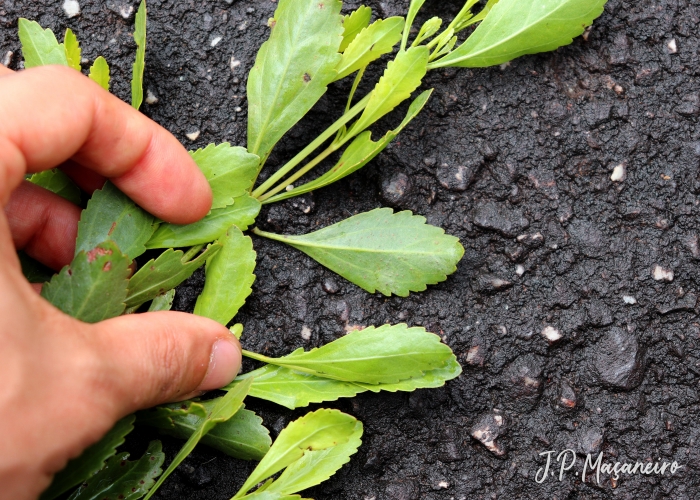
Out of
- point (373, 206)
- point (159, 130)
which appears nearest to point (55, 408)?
point (159, 130)

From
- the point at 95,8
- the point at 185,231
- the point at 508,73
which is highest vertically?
the point at 95,8

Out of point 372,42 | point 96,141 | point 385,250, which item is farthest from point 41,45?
point 385,250

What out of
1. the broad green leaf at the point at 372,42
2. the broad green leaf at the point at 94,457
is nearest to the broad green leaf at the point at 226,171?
the broad green leaf at the point at 372,42

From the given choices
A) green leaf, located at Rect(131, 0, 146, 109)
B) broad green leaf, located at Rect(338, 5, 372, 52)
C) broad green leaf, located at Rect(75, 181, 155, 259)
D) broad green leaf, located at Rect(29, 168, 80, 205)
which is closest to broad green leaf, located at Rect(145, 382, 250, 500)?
broad green leaf, located at Rect(75, 181, 155, 259)

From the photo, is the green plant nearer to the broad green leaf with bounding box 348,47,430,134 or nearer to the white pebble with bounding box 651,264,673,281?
the broad green leaf with bounding box 348,47,430,134

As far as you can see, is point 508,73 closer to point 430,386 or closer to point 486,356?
point 486,356

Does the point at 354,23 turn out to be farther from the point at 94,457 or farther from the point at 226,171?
the point at 94,457

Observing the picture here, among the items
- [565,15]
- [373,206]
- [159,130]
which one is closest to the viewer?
[159,130]

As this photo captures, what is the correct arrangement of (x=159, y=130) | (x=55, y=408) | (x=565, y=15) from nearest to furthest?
(x=55, y=408) < (x=159, y=130) < (x=565, y=15)

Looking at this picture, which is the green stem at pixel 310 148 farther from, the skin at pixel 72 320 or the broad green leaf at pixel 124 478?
the broad green leaf at pixel 124 478
